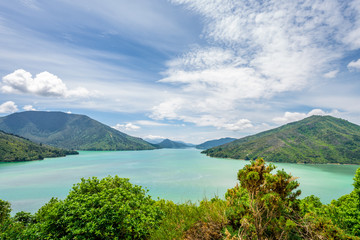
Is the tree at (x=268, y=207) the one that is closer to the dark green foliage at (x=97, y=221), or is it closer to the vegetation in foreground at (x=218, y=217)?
the vegetation in foreground at (x=218, y=217)

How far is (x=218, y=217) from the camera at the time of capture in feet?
15.8

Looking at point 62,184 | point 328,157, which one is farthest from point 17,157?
point 328,157

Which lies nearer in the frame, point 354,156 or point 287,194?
point 287,194

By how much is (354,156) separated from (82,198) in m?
216

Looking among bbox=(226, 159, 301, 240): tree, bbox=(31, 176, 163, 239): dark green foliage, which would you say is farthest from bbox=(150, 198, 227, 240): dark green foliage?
bbox=(31, 176, 163, 239): dark green foliage

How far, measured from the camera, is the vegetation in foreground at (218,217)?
11.4 ft

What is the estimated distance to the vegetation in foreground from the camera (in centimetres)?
347

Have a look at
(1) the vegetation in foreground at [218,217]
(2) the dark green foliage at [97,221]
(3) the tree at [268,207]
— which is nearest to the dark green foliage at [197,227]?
(1) the vegetation in foreground at [218,217]

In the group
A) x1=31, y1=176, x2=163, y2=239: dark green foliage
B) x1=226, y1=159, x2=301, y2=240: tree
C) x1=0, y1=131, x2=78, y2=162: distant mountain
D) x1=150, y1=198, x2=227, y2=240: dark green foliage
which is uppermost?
x1=226, y1=159, x2=301, y2=240: tree

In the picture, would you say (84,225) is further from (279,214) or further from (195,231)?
(279,214)

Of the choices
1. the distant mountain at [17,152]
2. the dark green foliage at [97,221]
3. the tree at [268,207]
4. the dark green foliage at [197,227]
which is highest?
the tree at [268,207]

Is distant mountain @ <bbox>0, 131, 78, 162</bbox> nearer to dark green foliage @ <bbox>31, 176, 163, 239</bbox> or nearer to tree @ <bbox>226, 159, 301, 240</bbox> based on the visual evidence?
dark green foliage @ <bbox>31, 176, 163, 239</bbox>

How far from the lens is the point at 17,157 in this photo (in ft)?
473

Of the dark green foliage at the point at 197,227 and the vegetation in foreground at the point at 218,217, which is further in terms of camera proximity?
the dark green foliage at the point at 197,227
